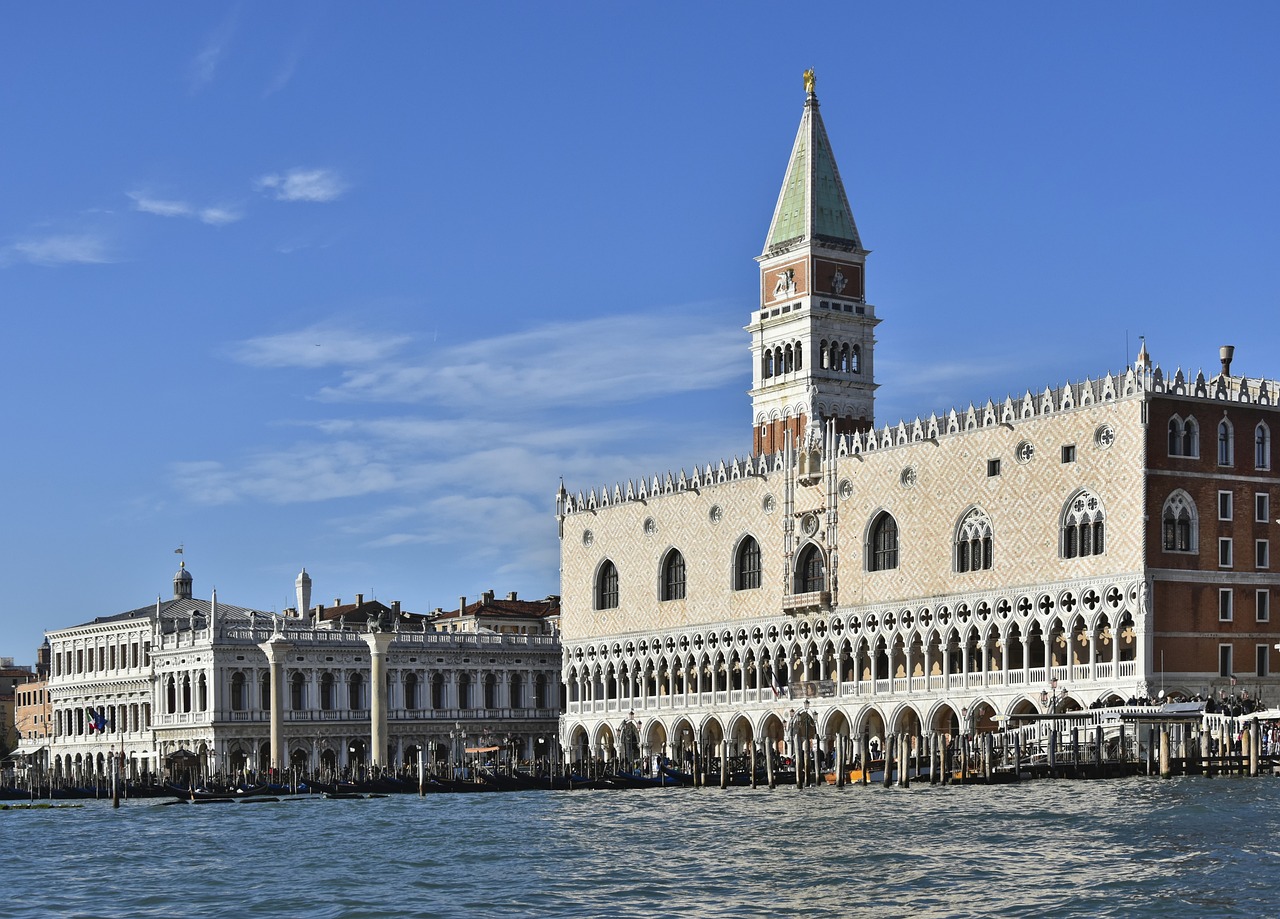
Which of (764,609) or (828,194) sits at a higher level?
(828,194)

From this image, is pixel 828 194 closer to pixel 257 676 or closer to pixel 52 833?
pixel 257 676

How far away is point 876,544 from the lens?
68.7 m

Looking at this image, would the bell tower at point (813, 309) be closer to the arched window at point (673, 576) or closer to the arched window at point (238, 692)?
the arched window at point (673, 576)

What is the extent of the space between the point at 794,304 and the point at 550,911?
51.0 meters

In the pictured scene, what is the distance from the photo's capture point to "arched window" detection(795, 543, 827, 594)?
233 feet

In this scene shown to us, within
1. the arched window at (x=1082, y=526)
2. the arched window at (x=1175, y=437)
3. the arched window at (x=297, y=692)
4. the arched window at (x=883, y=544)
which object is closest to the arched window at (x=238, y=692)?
the arched window at (x=297, y=692)

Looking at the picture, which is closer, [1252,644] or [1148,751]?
[1148,751]

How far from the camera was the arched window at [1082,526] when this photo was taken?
2340 inches

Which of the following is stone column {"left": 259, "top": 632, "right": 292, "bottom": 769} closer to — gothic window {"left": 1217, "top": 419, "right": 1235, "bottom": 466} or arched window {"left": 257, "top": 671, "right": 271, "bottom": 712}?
arched window {"left": 257, "top": 671, "right": 271, "bottom": 712}

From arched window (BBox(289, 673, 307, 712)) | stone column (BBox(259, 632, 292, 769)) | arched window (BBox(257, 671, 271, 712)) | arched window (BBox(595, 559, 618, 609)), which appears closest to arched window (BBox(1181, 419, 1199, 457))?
arched window (BBox(595, 559, 618, 609))

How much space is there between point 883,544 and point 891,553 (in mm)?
643

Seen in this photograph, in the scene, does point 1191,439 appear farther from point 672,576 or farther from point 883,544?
point 672,576

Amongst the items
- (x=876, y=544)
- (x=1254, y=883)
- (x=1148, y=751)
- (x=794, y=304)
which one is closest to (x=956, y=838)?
(x=1254, y=883)

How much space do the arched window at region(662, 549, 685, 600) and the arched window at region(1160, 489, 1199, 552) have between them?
22693mm
